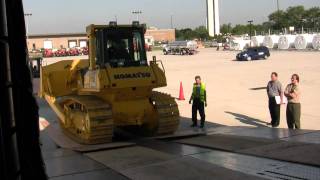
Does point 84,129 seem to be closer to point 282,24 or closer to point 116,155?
point 116,155

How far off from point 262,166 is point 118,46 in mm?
5252

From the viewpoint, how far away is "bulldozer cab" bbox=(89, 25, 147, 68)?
12016 millimetres

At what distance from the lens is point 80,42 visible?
436 feet

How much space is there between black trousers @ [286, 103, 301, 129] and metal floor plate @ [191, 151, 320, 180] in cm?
390

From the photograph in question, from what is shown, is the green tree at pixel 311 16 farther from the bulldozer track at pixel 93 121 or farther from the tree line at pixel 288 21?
the bulldozer track at pixel 93 121

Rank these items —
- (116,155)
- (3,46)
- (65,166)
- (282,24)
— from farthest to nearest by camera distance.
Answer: (282,24) < (116,155) < (65,166) < (3,46)

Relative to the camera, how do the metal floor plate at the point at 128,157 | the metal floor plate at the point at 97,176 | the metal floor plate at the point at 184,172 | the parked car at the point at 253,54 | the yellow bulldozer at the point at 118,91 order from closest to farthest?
the metal floor plate at the point at 184,172 < the metal floor plate at the point at 97,176 < the metal floor plate at the point at 128,157 < the yellow bulldozer at the point at 118,91 < the parked car at the point at 253,54

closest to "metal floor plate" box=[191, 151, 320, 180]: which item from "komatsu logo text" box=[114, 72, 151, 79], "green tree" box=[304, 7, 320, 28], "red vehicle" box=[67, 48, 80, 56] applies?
"komatsu logo text" box=[114, 72, 151, 79]

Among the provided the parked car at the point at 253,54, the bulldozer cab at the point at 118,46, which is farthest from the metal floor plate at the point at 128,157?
the parked car at the point at 253,54

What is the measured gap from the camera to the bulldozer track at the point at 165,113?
12414 mm

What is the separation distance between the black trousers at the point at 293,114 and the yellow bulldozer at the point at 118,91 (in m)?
2.96

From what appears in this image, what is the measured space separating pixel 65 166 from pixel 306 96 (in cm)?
1507

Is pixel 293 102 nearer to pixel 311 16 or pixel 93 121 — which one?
pixel 93 121

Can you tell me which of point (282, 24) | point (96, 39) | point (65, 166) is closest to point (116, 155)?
point (65, 166)
